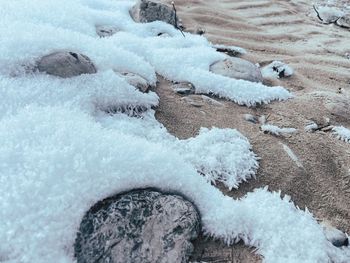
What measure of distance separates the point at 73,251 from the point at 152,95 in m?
0.97

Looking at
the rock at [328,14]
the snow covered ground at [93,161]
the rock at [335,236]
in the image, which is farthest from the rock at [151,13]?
the rock at [335,236]

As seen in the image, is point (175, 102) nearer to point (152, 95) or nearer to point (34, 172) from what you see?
point (152, 95)

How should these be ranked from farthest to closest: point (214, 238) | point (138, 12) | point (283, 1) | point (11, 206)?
point (283, 1), point (138, 12), point (214, 238), point (11, 206)

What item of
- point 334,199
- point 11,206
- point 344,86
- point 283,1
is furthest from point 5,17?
point 283,1

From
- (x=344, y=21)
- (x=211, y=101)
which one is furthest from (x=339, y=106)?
(x=344, y=21)

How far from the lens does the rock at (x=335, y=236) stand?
5.20 feet

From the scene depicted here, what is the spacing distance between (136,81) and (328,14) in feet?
10.2

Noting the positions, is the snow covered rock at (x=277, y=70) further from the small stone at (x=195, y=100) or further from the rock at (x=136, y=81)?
the rock at (x=136, y=81)

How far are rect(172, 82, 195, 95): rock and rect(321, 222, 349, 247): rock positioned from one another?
1004 mm

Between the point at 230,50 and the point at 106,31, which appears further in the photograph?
the point at 230,50

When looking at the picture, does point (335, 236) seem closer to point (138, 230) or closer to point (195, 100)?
point (138, 230)

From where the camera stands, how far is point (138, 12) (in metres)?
3.19

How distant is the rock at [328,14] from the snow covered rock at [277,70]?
5.92 feet

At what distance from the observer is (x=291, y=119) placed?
2.26m
